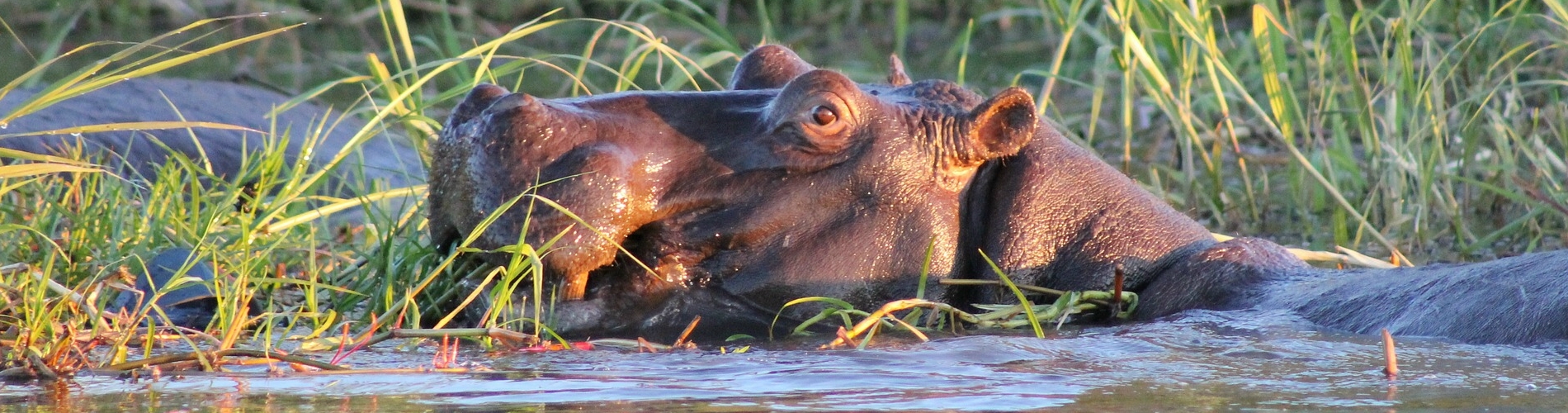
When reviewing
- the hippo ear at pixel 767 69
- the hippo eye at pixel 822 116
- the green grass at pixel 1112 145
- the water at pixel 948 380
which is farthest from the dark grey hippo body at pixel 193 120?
the water at pixel 948 380

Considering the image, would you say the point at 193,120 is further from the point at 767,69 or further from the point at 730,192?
the point at 730,192

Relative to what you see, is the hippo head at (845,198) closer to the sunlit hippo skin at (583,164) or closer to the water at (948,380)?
the sunlit hippo skin at (583,164)

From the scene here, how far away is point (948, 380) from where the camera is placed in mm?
3232

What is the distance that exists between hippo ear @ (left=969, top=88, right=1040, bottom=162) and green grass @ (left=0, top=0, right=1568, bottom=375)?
981 mm

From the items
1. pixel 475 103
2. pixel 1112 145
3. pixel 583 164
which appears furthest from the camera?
pixel 1112 145

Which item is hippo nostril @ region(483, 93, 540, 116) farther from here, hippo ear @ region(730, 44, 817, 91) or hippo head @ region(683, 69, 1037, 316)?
hippo ear @ region(730, 44, 817, 91)

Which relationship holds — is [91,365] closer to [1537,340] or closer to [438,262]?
[438,262]

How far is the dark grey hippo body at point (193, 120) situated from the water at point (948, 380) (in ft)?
11.0

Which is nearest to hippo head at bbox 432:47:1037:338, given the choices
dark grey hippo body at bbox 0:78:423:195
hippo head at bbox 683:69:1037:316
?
hippo head at bbox 683:69:1037:316

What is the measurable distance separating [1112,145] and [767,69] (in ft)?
13.6

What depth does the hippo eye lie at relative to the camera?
156 inches

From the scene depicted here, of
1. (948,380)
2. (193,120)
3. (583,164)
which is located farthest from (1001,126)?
(193,120)

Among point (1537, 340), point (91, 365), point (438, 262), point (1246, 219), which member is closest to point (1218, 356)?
point (1537, 340)

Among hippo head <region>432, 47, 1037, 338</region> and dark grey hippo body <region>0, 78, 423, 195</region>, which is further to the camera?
dark grey hippo body <region>0, 78, 423, 195</region>
